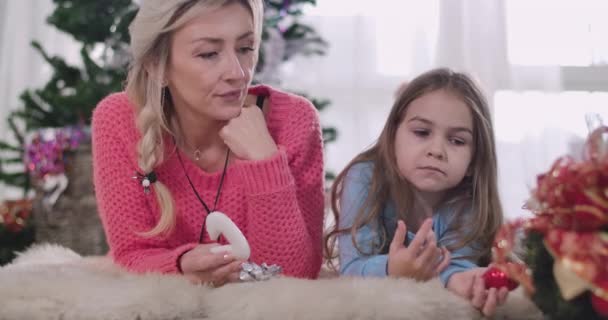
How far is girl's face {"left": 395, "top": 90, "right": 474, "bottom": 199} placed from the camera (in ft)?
4.18

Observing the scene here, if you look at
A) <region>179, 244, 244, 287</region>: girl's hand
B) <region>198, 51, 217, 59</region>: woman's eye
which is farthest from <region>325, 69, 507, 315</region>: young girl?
<region>198, 51, 217, 59</region>: woman's eye

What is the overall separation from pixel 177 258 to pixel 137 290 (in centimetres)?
19

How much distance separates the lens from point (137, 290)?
1.03m

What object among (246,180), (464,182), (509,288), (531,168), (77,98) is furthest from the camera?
(531,168)

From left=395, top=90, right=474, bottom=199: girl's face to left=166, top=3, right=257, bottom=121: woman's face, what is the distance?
299 mm

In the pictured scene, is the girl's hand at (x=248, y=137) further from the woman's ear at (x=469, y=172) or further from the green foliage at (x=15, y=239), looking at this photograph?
the green foliage at (x=15, y=239)

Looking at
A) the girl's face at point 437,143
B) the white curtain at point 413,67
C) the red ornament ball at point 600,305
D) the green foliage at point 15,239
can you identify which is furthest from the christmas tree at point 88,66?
the red ornament ball at point 600,305

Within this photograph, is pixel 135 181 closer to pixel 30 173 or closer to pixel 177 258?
pixel 177 258

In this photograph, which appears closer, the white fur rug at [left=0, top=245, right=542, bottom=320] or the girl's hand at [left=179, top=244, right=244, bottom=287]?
the white fur rug at [left=0, top=245, right=542, bottom=320]

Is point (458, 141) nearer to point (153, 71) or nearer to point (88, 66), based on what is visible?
point (153, 71)

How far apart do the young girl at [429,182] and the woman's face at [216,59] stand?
0.87 feet

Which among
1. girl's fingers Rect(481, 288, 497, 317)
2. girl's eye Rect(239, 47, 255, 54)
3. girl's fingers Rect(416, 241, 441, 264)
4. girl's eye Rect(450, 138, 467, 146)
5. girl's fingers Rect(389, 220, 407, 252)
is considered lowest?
girl's fingers Rect(481, 288, 497, 317)

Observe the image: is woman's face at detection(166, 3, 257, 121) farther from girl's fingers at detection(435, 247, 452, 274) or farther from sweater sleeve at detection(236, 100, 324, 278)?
girl's fingers at detection(435, 247, 452, 274)

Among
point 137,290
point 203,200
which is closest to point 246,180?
point 203,200
